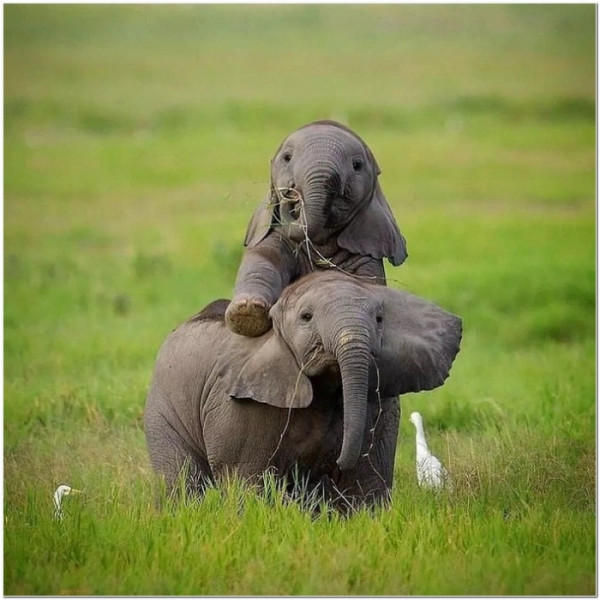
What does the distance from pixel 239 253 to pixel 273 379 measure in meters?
8.91

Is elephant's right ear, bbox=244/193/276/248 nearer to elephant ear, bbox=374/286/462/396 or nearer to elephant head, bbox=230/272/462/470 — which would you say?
elephant head, bbox=230/272/462/470

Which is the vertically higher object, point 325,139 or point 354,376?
point 325,139

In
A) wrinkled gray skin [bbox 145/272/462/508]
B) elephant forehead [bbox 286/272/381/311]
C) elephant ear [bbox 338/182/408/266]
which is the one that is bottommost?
wrinkled gray skin [bbox 145/272/462/508]

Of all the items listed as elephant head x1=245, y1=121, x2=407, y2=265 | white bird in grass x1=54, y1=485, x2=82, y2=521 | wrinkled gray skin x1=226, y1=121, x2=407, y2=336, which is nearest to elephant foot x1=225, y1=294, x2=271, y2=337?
wrinkled gray skin x1=226, y1=121, x2=407, y2=336

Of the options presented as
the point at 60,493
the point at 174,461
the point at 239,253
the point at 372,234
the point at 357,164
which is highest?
the point at 357,164

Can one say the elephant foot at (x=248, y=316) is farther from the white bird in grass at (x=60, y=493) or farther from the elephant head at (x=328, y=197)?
the white bird in grass at (x=60, y=493)

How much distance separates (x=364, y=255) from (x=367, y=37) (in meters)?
24.3

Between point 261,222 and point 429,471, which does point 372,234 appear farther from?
point 429,471

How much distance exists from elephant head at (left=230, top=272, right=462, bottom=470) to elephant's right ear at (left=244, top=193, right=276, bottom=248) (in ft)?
1.51

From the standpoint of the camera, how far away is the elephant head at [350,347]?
5.52m

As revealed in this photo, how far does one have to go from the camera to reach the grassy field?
19.0 ft

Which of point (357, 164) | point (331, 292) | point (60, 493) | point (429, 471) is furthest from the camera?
point (429, 471)

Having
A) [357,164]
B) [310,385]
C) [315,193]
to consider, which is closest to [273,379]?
[310,385]

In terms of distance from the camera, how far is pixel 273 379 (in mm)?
5945
